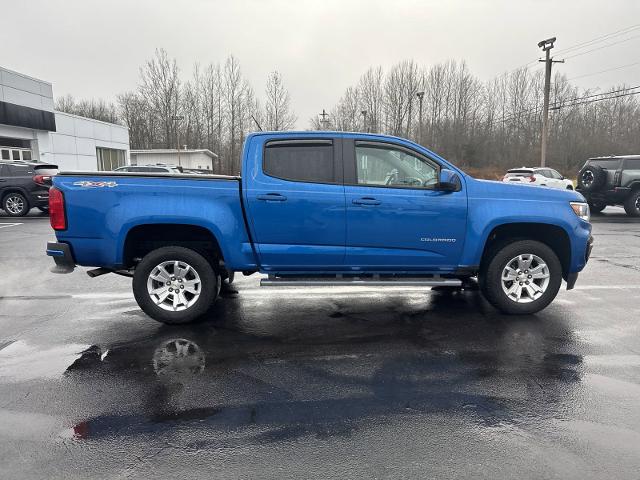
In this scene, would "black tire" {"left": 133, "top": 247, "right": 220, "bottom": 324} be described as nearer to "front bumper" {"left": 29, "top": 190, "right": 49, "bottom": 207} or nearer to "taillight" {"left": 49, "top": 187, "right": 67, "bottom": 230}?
"taillight" {"left": 49, "top": 187, "right": 67, "bottom": 230}

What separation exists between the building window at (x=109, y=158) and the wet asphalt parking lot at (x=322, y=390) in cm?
3313

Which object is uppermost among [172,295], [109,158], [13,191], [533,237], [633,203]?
[109,158]

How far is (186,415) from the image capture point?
3197 mm

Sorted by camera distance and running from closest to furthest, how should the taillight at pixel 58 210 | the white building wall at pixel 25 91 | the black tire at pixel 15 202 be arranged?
the taillight at pixel 58 210 < the black tire at pixel 15 202 < the white building wall at pixel 25 91

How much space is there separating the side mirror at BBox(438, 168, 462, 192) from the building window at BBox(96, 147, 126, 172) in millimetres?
34484

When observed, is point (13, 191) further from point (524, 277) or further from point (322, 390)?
point (524, 277)

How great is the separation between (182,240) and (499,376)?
11.7 ft

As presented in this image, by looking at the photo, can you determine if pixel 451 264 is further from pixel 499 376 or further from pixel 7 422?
pixel 7 422

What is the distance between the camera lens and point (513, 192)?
5133mm

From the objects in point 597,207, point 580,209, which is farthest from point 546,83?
point 580,209

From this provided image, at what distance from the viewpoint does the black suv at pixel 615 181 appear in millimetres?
15305

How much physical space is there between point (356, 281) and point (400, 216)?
88 centimetres

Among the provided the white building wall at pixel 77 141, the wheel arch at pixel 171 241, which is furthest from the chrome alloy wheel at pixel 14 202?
the white building wall at pixel 77 141

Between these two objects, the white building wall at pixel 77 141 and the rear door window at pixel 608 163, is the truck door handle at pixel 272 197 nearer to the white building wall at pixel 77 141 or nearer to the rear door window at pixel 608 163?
the rear door window at pixel 608 163
